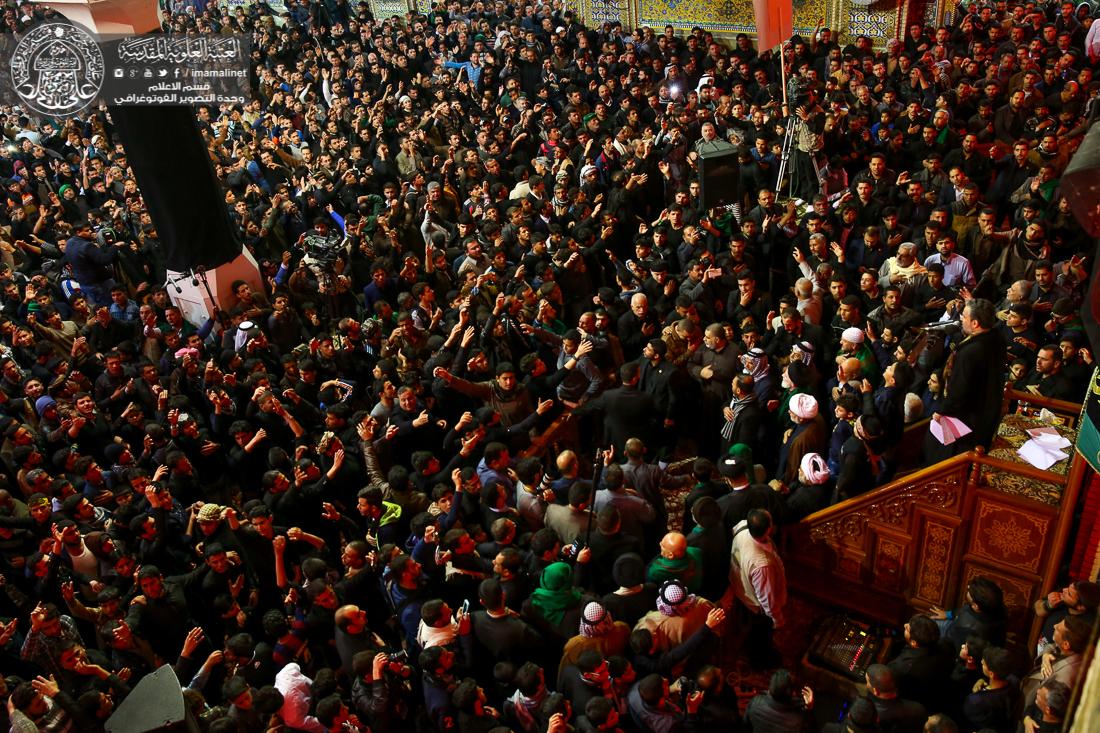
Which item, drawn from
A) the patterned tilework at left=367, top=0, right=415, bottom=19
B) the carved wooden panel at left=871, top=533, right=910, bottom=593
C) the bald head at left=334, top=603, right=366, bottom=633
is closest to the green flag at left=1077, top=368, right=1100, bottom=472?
the carved wooden panel at left=871, top=533, right=910, bottom=593

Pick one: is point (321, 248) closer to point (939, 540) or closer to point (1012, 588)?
point (939, 540)

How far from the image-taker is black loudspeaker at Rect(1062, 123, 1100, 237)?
1869 mm

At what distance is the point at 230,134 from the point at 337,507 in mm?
11376

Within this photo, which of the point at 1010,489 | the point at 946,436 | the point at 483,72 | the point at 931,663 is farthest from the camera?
the point at 483,72

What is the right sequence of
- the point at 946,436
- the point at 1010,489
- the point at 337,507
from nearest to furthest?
the point at 1010,489
the point at 946,436
the point at 337,507

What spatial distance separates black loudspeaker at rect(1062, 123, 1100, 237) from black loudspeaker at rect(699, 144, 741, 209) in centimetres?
658

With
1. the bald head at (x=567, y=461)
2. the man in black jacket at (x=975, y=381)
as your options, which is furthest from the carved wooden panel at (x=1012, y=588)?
the bald head at (x=567, y=461)

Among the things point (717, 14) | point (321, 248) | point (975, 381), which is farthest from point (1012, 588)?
point (717, 14)

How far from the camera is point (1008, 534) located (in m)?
5.15

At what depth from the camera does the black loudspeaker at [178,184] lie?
30.3 feet

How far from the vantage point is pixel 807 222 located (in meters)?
8.26

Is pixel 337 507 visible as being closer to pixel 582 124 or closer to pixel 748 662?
pixel 748 662

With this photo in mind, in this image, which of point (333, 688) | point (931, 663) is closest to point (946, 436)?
point (931, 663)

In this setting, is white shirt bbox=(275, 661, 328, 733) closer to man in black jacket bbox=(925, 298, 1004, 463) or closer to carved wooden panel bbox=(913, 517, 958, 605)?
carved wooden panel bbox=(913, 517, 958, 605)
